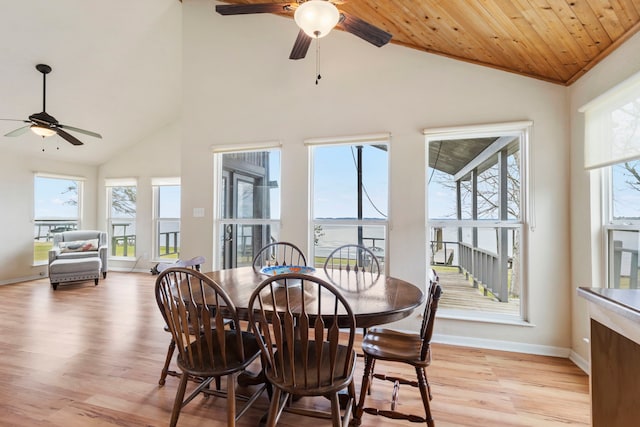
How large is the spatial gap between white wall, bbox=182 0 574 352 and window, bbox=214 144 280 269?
15 cm

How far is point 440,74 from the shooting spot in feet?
9.46

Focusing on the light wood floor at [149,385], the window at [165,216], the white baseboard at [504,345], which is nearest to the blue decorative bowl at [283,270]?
the light wood floor at [149,385]

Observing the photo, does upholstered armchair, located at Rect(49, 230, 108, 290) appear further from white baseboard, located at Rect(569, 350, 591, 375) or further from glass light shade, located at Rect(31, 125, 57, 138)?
white baseboard, located at Rect(569, 350, 591, 375)

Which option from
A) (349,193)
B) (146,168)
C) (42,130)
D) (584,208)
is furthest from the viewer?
(146,168)

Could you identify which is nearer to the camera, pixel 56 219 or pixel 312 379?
pixel 312 379

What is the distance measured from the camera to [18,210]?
17.2ft

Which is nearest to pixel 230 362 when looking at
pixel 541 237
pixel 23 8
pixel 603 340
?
pixel 603 340

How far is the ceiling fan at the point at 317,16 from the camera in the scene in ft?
5.53

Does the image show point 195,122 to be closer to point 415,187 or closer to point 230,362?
point 415,187

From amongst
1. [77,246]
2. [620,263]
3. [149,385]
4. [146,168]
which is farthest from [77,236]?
[620,263]

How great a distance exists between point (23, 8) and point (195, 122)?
1.95m

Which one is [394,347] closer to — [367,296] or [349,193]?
[367,296]

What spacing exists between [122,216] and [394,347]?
6758 mm

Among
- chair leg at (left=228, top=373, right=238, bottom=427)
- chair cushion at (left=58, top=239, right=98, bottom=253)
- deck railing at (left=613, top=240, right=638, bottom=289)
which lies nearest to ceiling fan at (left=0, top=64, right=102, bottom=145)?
chair cushion at (left=58, top=239, right=98, bottom=253)
